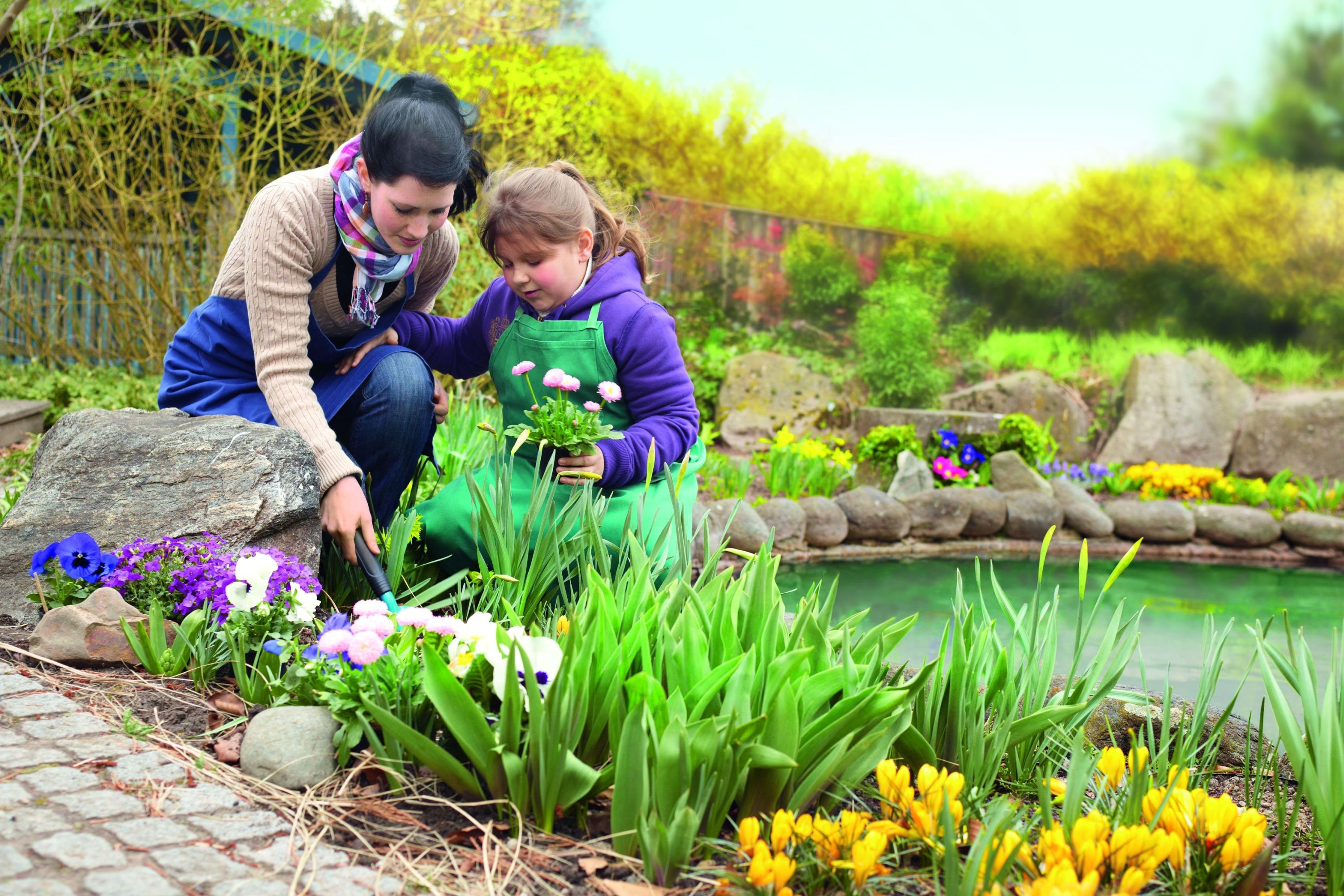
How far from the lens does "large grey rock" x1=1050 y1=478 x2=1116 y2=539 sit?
6191mm

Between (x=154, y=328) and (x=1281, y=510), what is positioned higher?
(x=154, y=328)

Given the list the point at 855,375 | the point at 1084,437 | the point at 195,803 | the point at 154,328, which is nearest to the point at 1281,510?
the point at 1084,437

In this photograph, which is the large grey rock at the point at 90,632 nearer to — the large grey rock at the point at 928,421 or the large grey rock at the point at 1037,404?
the large grey rock at the point at 928,421

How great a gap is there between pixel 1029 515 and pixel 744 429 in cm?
265

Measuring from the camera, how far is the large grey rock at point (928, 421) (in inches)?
286

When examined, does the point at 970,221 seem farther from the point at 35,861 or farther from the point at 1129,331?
the point at 35,861

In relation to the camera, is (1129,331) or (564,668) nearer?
(564,668)

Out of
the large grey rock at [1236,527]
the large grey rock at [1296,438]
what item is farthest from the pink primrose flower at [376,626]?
the large grey rock at [1296,438]

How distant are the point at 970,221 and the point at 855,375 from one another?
3.62 m

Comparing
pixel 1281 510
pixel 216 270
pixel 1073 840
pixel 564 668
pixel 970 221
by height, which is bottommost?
pixel 1281 510

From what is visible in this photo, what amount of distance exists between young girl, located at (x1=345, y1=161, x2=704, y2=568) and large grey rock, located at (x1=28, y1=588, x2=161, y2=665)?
2.50 feet

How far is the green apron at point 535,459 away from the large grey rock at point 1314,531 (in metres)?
5.33

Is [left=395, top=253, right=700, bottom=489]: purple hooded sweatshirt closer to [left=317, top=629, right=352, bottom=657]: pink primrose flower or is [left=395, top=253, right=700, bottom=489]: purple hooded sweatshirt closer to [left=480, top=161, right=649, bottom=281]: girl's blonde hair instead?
[left=480, top=161, right=649, bottom=281]: girl's blonde hair

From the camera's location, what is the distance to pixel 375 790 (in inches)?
58.7
